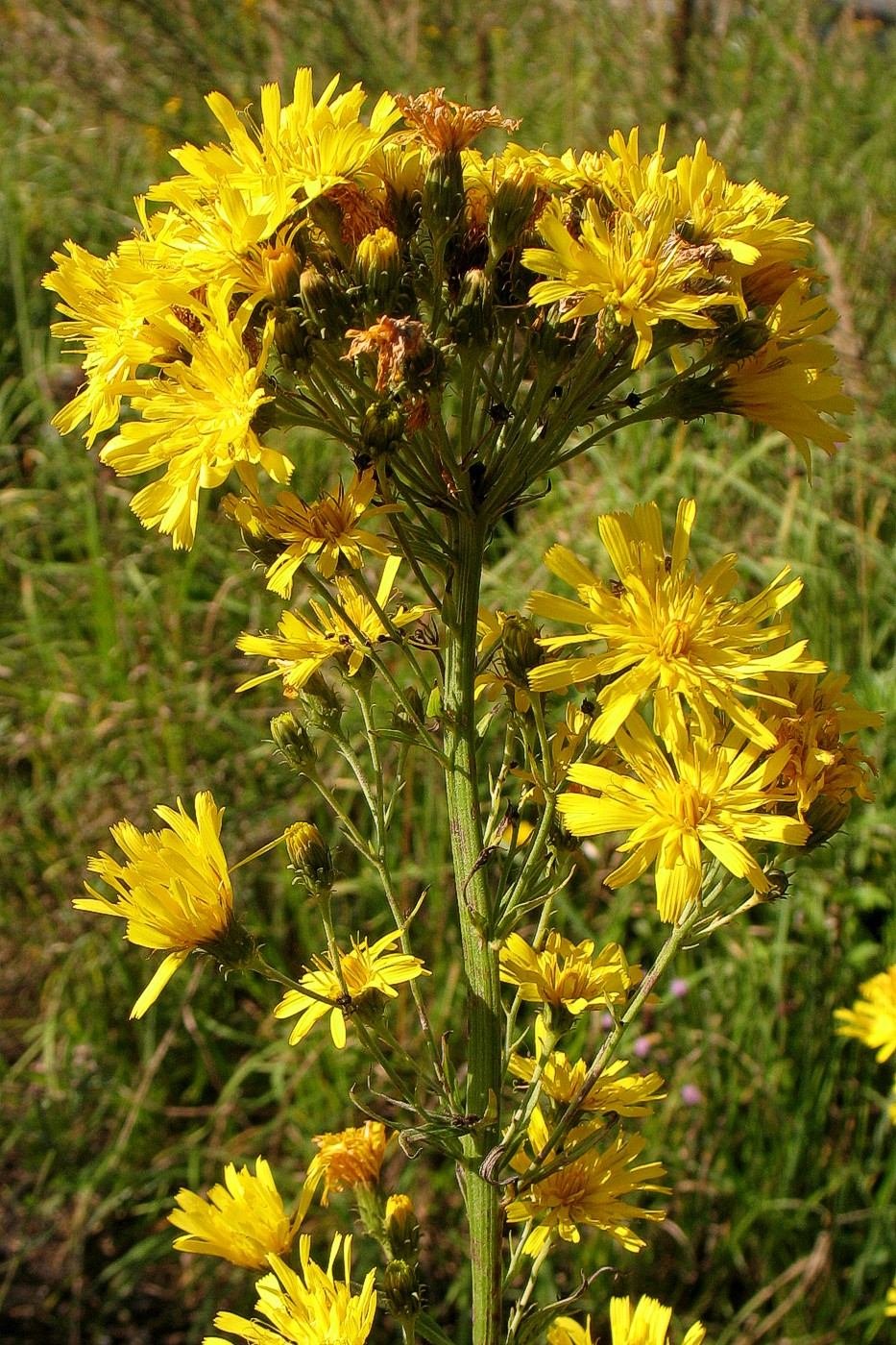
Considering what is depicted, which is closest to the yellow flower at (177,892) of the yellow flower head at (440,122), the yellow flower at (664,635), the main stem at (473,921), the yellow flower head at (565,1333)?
the main stem at (473,921)

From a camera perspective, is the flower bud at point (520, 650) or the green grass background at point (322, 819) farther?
the green grass background at point (322, 819)

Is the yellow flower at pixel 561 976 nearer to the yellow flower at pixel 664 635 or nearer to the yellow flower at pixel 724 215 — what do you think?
the yellow flower at pixel 664 635

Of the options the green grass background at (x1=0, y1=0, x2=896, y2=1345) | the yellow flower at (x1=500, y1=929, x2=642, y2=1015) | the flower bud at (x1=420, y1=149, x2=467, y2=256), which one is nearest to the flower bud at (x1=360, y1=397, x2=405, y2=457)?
the flower bud at (x1=420, y1=149, x2=467, y2=256)

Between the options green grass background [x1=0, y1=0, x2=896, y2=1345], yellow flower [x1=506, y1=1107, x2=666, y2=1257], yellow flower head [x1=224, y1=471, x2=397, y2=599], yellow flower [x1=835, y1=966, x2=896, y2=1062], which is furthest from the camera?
green grass background [x1=0, y1=0, x2=896, y2=1345]

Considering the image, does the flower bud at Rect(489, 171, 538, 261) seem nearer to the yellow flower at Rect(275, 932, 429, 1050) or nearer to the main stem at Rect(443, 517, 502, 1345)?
the main stem at Rect(443, 517, 502, 1345)

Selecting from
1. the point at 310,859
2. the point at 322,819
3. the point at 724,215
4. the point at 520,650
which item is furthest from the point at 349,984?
the point at 322,819
